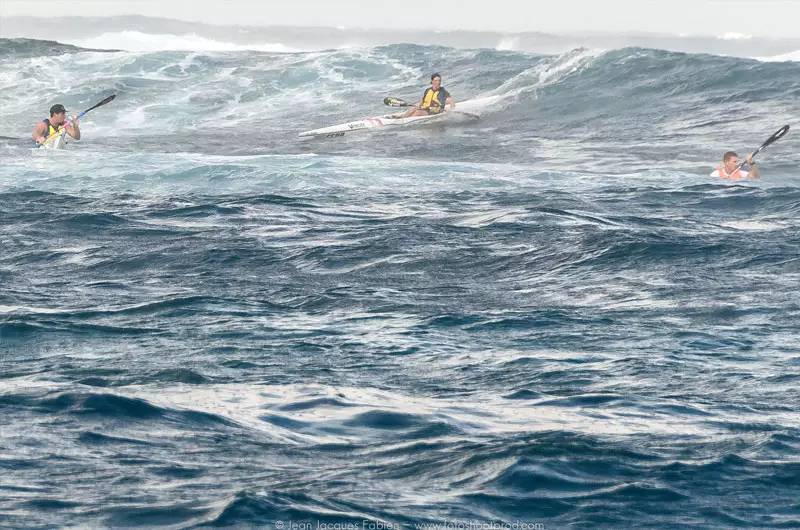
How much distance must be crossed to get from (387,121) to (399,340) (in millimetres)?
17693

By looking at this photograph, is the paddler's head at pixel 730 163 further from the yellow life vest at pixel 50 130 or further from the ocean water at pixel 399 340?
the yellow life vest at pixel 50 130

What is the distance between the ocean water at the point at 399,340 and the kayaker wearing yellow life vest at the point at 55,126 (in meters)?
0.42

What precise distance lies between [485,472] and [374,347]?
2694mm

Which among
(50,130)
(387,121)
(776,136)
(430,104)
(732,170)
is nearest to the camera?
(732,170)

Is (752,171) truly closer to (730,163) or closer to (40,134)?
(730,163)

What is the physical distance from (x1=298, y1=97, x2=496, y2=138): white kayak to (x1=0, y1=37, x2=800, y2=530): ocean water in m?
3.45

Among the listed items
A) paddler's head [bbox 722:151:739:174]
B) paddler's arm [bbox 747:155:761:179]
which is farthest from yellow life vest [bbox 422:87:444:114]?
paddler's head [bbox 722:151:739:174]

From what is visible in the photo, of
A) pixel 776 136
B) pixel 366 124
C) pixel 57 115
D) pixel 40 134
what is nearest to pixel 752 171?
pixel 776 136

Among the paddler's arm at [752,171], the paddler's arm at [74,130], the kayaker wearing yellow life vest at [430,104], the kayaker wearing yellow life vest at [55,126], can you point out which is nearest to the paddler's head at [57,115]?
the kayaker wearing yellow life vest at [55,126]

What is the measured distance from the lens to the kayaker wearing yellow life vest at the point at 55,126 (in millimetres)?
21906

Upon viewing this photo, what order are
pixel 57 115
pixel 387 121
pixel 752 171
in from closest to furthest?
pixel 752 171 → pixel 57 115 → pixel 387 121

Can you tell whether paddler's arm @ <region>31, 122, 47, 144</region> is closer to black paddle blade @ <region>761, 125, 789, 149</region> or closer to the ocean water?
the ocean water

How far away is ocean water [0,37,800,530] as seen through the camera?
5980 mm

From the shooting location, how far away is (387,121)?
26328 millimetres
